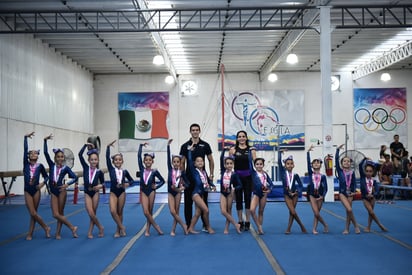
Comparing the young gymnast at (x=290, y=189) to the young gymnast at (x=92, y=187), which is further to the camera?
the young gymnast at (x=290, y=189)

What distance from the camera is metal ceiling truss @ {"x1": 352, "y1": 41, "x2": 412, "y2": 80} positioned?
20.5 m

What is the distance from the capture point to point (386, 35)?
63.1ft

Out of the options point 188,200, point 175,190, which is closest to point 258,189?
point 188,200

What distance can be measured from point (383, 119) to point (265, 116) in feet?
20.5

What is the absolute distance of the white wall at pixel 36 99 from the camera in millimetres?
16141

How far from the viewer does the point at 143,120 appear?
25719 mm

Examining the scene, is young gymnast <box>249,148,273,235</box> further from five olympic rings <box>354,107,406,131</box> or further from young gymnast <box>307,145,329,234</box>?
five olympic rings <box>354,107,406,131</box>

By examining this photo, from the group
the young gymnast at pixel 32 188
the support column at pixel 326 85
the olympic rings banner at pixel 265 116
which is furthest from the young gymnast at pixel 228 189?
the olympic rings banner at pixel 265 116

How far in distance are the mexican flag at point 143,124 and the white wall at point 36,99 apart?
213cm

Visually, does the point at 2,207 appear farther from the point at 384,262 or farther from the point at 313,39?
the point at 313,39

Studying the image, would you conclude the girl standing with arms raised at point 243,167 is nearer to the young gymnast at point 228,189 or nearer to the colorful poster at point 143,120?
the young gymnast at point 228,189

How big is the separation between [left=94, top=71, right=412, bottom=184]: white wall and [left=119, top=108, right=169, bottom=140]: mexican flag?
1.46 feet

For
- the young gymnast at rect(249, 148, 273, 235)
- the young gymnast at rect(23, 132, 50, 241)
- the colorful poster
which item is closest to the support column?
the young gymnast at rect(249, 148, 273, 235)

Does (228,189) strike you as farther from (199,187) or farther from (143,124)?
(143,124)
